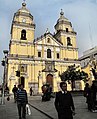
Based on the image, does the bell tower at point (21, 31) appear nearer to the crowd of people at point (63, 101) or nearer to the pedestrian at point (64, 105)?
the crowd of people at point (63, 101)

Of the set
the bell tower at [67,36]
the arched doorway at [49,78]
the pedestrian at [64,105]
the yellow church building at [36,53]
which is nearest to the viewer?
the pedestrian at [64,105]

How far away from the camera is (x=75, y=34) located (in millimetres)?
44875

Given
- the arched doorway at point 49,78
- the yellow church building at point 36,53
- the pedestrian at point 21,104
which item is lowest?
the pedestrian at point 21,104

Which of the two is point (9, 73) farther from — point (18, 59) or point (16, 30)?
point (16, 30)

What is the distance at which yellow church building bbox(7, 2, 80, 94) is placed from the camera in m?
37.2

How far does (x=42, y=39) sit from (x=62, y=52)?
223 inches

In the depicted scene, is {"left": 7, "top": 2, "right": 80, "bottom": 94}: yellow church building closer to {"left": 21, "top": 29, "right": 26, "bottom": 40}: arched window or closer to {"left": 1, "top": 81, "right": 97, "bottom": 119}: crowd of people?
{"left": 21, "top": 29, "right": 26, "bottom": 40}: arched window

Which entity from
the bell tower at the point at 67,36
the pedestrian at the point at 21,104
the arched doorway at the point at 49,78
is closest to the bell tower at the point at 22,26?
the bell tower at the point at 67,36

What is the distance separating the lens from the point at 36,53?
39.9 meters

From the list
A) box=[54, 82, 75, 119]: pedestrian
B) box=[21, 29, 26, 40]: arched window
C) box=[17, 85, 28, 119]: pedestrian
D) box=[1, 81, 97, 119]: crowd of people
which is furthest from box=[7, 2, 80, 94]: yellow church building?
box=[54, 82, 75, 119]: pedestrian

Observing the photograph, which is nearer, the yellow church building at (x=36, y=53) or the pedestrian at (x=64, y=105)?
the pedestrian at (x=64, y=105)

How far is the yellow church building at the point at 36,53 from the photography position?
37156mm

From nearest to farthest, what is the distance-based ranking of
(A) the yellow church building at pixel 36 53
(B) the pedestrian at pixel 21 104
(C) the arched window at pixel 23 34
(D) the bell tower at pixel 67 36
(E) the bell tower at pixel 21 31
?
(B) the pedestrian at pixel 21 104 < (A) the yellow church building at pixel 36 53 < (E) the bell tower at pixel 21 31 < (C) the arched window at pixel 23 34 < (D) the bell tower at pixel 67 36

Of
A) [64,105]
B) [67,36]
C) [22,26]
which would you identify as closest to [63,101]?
[64,105]
